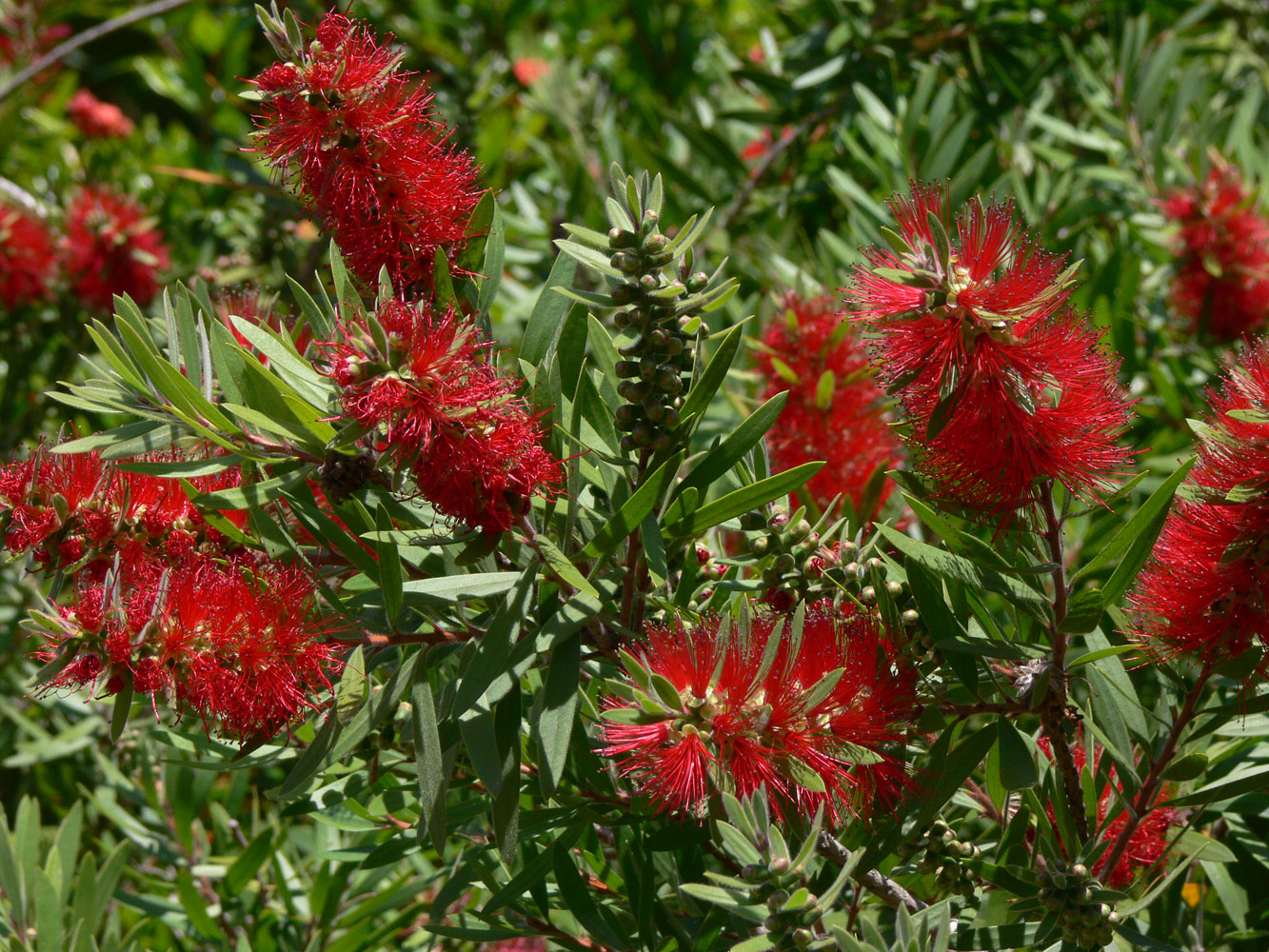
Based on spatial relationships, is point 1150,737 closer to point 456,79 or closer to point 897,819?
point 897,819

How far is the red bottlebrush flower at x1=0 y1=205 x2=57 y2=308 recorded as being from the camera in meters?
2.40

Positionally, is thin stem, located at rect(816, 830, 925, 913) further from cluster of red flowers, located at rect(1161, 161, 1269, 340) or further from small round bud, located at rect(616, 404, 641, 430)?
cluster of red flowers, located at rect(1161, 161, 1269, 340)

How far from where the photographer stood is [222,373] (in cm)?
96

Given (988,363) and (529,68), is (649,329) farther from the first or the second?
(529,68)

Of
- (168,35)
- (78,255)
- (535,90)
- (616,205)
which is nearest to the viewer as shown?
(616,205)

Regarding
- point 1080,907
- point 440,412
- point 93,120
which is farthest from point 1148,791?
point 93,120

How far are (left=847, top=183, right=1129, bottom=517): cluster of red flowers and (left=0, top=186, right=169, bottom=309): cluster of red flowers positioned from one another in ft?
6.60

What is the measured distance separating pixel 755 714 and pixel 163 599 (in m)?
0.48

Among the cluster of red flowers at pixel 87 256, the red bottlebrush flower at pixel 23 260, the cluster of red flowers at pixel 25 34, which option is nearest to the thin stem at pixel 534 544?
the cluster of red flowers at pixel 87 256

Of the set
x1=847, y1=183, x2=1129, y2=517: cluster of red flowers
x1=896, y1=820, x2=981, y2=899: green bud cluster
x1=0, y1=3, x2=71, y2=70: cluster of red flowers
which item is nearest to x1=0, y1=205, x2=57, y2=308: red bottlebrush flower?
x1=0, y1=3, x2=71, y2=70: cluster of red flowers

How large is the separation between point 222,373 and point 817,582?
0.58 meters

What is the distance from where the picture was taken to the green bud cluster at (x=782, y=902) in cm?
82

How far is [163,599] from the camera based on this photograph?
87cm

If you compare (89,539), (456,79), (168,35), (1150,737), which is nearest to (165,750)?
(89,539)
